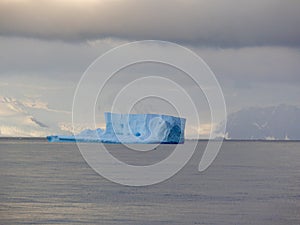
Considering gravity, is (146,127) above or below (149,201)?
above

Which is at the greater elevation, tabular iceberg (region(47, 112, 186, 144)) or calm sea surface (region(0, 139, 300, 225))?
tabular iceberg (region(47, 112, 186, 144))

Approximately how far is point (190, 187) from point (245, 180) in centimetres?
1005

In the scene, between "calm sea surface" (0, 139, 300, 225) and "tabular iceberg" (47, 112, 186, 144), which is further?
"tabular iceberg" (47, 112, 186, 144)

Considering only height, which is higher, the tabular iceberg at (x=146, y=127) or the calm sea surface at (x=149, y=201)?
the tabular iceberg at (x=146, y=127)

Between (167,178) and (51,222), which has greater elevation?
(167,178)

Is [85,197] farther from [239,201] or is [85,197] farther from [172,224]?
[172,224]

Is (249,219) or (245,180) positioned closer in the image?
(249,219)

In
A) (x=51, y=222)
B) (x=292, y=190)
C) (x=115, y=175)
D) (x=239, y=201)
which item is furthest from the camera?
(x=115, y=175)

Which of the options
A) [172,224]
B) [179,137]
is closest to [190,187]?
[172,224]

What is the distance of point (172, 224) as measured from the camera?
43469mm

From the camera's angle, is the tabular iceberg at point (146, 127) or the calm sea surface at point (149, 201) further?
the tabular iceberg at point (146, 127)

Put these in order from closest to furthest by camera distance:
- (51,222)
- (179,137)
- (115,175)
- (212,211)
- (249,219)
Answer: (51,222)
(249,219)
(212,211)
(115,175)
(179,137)

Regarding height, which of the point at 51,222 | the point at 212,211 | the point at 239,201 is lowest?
the point at 51,222

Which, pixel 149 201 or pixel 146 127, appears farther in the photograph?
pixel 146 127
